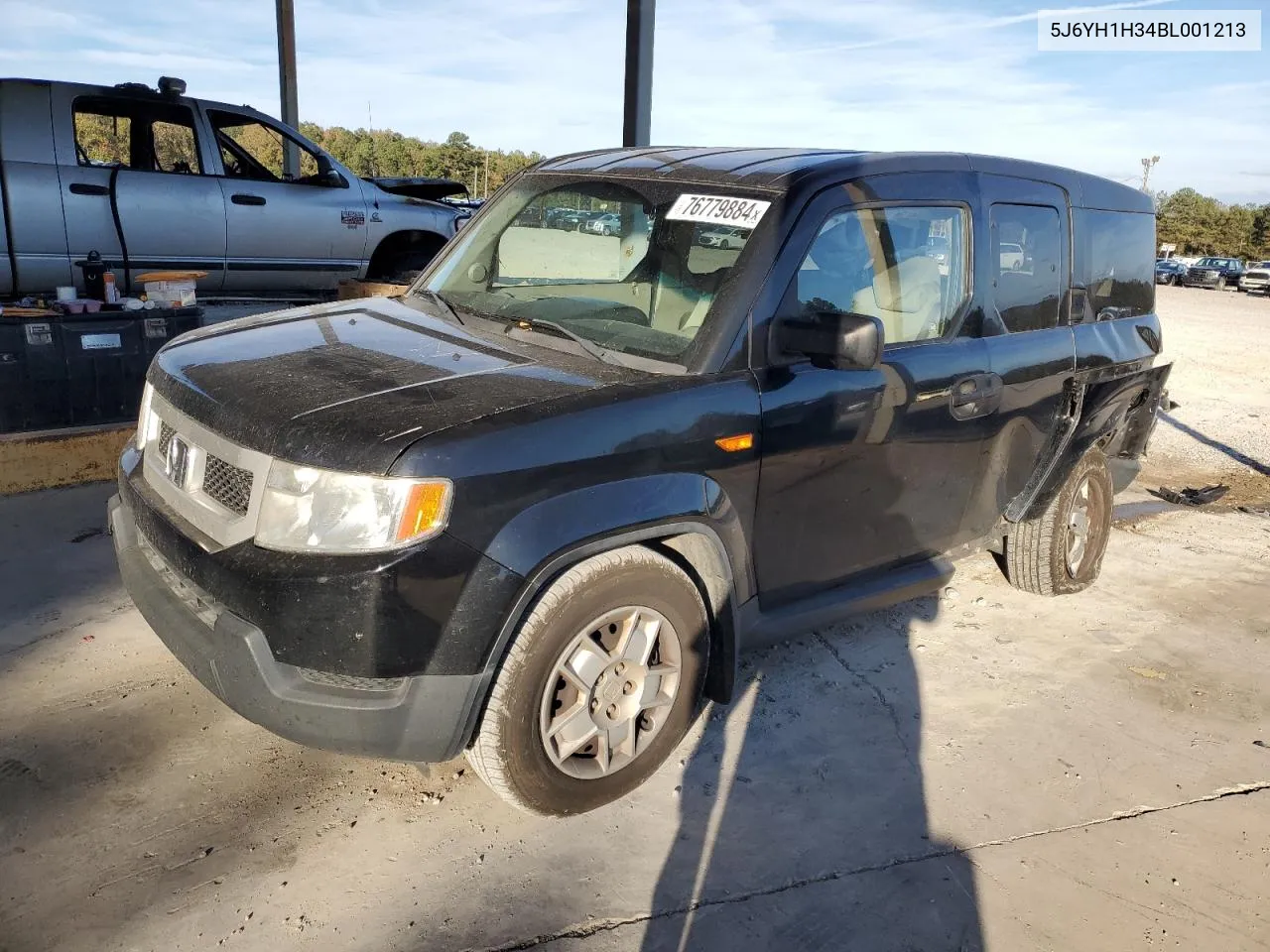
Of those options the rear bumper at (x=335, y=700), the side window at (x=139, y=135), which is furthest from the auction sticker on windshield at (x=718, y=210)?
the side window at (x=139, y=135)

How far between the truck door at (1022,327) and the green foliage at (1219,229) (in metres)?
66.3

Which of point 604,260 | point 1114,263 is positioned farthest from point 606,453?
point 1114,263

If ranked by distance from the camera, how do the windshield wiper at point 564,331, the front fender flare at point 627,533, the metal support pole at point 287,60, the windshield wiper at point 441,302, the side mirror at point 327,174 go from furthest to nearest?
the metal support pole at point 287,60 < the side mirror at point 327,174 < the windshield wiper at point 441,302 < the windshield wiper at point 564,331 < the front fender flare at point 627,533

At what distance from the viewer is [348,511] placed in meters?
2.35

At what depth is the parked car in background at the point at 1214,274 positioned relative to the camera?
122ft

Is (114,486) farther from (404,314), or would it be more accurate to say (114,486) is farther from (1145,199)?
(1145,199)

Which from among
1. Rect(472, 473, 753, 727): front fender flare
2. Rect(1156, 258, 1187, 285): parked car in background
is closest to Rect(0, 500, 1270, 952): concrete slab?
Rect(472, 473, 753, 727): front fender flare

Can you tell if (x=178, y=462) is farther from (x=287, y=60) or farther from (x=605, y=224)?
(x=287, y=60)

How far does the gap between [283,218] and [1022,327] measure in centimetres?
652

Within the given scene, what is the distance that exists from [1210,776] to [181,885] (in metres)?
3.25

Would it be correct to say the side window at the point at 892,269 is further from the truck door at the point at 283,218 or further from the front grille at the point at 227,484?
the truck door at the point at 283,218

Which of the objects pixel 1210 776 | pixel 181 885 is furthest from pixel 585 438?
pixel 1210 776

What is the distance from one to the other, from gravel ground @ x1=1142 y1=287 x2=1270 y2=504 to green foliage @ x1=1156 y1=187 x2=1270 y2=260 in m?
52.0

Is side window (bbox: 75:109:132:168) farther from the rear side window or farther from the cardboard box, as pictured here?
the rear side window
